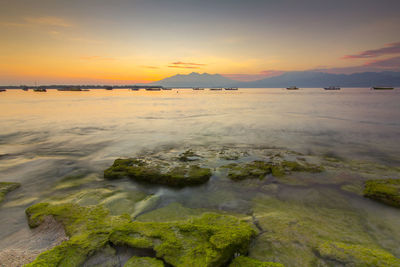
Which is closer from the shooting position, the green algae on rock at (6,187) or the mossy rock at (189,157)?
the green algae on rock at (6,187)

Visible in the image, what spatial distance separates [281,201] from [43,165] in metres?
9.31

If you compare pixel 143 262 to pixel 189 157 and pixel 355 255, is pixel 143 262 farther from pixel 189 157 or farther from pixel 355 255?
pixel 189 157

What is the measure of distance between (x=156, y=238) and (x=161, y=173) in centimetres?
335

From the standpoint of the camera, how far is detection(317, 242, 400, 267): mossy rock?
3201 millimetres

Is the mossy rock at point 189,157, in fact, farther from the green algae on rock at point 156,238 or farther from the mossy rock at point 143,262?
the mossy rock at point 143,262

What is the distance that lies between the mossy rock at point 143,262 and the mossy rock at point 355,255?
2708 mm

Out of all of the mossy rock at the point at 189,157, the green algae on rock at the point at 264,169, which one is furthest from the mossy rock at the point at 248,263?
the mossy rock at the point at 189,157

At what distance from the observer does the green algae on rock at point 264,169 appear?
7.11 meters

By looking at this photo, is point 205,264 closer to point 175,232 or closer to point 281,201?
point 175,232

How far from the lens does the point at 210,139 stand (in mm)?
13734

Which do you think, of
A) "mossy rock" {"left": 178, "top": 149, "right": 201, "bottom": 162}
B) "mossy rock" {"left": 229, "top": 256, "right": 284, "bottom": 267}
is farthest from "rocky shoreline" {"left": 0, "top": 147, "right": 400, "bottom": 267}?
"mossy rock" {"left": 178, "top": 149, "right": 201, "bottom": 162}

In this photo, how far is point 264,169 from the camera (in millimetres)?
7551

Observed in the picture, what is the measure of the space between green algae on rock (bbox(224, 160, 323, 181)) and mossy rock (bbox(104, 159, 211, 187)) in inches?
41.8

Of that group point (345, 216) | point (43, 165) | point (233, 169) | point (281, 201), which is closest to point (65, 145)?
point (43, 165)
